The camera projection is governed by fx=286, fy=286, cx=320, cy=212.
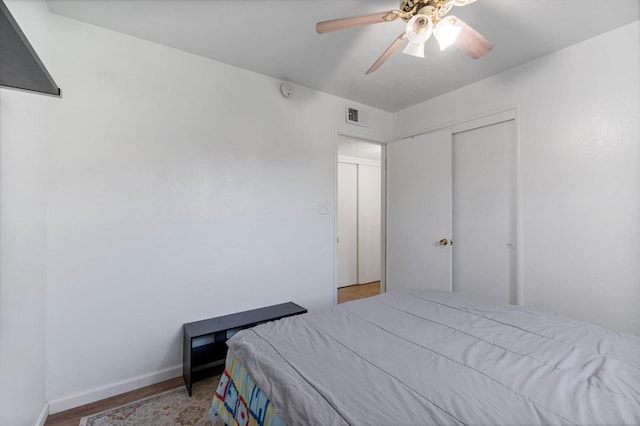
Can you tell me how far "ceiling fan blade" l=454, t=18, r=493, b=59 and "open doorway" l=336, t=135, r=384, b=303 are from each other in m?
2.86

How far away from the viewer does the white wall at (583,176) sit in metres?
1.87

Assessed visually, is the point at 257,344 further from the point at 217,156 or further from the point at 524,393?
the point at 217,156

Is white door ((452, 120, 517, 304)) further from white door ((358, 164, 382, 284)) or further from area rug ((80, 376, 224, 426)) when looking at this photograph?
area rug ((80, 376, 224, 426))

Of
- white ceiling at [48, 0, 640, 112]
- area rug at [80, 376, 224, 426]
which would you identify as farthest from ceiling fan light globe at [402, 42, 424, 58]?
area rug at [80, 376, 224, 426]

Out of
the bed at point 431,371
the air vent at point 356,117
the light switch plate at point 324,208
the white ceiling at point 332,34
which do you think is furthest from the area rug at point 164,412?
the air vent at point 356,117

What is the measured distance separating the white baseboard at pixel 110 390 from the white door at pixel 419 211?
2.36 meters

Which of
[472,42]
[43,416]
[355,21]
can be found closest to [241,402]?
[43,416]

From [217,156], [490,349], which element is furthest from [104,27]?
[490,349]

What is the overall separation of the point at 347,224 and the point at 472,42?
137 inches

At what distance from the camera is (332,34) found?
195cm

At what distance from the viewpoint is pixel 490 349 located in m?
1.21

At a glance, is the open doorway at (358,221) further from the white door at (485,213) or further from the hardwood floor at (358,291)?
the white door at (485,213)

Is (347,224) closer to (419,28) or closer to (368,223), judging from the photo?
(368,223)

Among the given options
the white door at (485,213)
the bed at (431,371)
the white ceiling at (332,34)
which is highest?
the white ceiling at (332,34)
